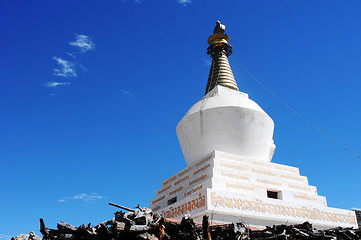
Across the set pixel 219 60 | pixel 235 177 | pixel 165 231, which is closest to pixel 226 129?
pixel 235 177

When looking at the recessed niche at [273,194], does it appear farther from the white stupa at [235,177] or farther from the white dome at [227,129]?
the white dome at [227,129]

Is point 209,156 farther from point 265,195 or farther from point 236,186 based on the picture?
point 265,195

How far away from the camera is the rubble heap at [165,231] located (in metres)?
5.03

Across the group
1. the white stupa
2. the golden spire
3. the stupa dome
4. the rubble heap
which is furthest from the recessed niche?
the rubble heap

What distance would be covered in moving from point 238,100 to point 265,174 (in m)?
3.14

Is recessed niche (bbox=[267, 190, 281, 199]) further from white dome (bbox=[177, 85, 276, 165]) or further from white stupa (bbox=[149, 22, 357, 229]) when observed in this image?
white dome (bbox=[177, 85, 276, 165])

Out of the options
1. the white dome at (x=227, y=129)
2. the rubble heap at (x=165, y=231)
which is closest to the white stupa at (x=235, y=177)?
the white dome at (x=227, y=129)

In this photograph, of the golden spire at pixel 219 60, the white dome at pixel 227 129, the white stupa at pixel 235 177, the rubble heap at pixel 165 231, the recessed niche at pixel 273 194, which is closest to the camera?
the rubble heap at pixel 165 231

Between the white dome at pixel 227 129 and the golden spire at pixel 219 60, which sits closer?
the white dome at pixel 227 129

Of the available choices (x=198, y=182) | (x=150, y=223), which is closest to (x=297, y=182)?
(x=198, y=182)

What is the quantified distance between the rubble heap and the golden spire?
10.9 m

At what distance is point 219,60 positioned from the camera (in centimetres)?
1725

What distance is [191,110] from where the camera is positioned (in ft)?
46.9

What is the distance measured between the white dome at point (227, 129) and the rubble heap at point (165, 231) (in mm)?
7426
